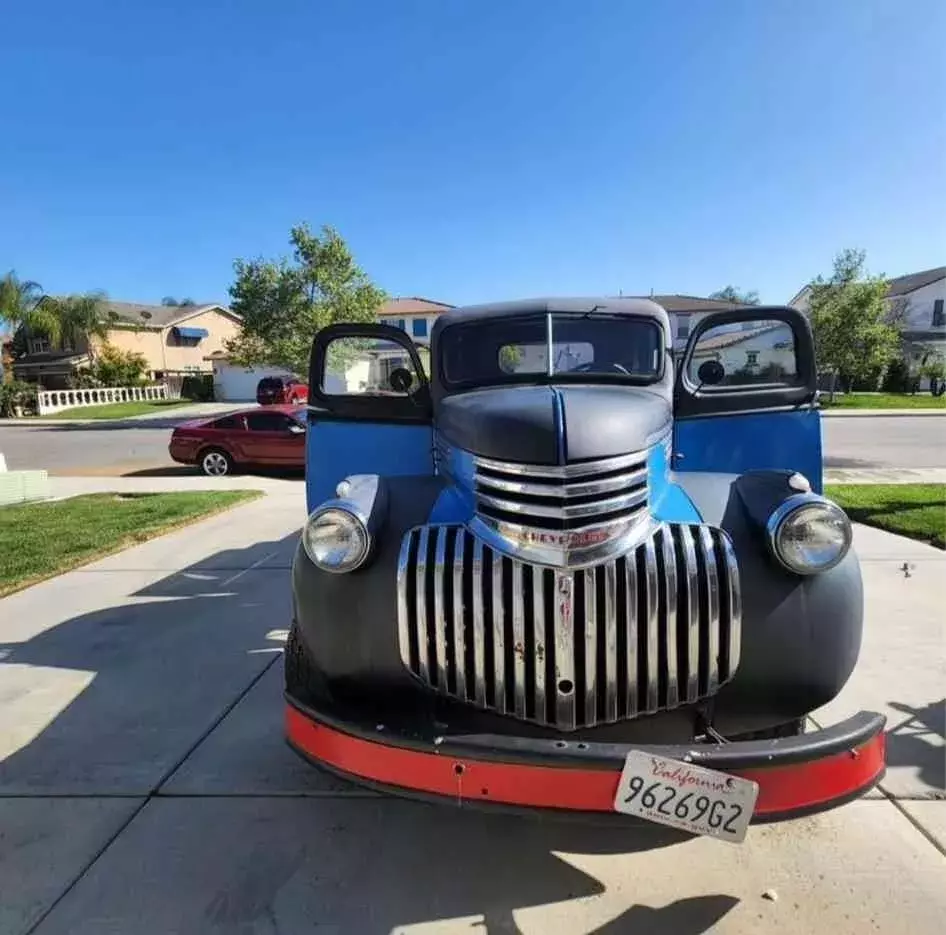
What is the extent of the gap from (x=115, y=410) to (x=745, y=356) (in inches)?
1531

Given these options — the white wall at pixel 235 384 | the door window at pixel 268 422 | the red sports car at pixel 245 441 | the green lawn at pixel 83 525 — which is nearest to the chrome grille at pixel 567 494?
the green lawn at pixel 83 525

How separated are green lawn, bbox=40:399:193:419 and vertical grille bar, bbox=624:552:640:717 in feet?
117

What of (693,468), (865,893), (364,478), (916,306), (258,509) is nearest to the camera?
(865,893)

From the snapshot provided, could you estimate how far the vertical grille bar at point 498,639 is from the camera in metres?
2.16

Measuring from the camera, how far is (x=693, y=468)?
3.71 meters

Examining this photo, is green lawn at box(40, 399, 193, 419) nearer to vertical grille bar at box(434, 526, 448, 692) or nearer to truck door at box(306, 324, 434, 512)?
truck door at box(306, 324, 434, 512)

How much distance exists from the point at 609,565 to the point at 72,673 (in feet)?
12.1

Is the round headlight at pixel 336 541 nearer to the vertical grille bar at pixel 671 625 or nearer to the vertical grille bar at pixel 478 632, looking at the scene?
the vertical grille bar at pixel 478 632

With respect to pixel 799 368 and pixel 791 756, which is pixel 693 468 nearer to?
pixel 799 368

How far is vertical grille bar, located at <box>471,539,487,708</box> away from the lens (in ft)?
7.15

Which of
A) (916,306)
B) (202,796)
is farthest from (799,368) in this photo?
(916,306)

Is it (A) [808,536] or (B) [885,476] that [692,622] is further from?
(B) [885,476]

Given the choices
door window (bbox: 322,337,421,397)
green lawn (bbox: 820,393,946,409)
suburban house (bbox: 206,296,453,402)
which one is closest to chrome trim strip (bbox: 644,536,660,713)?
door window (bbox: 322,337,421,397)

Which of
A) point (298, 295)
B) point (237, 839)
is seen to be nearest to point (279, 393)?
point (298, 295)
